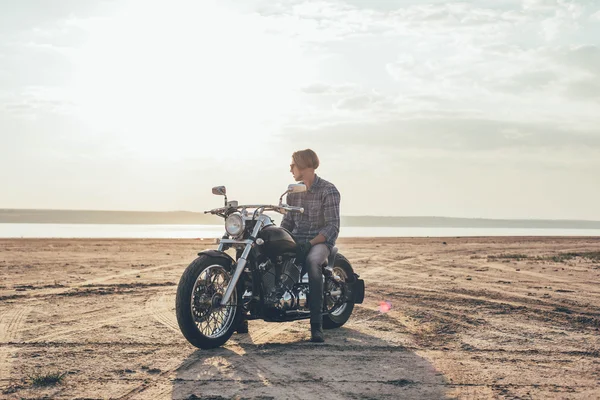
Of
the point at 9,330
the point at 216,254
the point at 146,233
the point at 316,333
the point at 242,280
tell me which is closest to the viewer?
the point at 216,254

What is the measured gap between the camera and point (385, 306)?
9.53m

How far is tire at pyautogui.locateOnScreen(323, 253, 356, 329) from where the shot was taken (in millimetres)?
7840

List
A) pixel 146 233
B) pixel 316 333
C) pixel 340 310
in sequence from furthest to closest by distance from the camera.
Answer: pixel 146 233
pixel 340 310
pixel 316 333

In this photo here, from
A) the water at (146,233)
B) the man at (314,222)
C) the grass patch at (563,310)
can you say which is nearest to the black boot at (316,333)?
the man at (314,222)

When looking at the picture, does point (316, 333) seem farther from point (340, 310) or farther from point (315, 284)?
point (340, 310)

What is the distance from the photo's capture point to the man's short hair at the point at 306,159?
7371mm

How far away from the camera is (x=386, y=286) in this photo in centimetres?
1209

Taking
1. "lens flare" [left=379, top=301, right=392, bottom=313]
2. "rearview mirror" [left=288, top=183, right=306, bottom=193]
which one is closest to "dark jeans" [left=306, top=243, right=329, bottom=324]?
"rearview mirror" [left=288, top=183, right=306, bottom=193]

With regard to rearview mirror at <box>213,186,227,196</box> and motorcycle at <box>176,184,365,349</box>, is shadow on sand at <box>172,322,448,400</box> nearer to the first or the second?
motorcycle at <box>176,184,365,349</box>

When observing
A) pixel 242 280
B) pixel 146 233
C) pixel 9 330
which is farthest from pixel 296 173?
pixel 146 233

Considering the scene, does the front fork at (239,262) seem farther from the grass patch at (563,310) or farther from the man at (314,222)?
the grass patch at (563,310)

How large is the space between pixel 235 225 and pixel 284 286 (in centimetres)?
100

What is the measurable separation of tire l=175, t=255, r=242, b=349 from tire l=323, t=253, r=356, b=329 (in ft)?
4.77

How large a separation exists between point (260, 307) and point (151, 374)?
1.64 m
